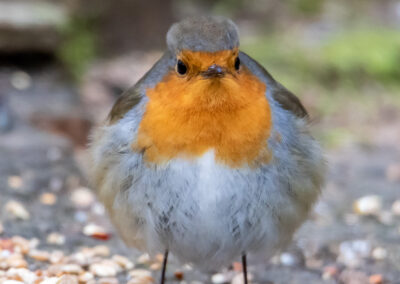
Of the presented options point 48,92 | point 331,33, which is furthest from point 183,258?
point 331,33

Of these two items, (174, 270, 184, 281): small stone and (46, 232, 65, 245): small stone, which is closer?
(174, 270, 184, 281): small stone

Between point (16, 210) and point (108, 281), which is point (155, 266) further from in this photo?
point (16, 210)

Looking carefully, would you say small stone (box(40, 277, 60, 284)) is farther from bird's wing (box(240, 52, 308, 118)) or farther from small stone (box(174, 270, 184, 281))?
bird's wing (box(240, 52, 308, 118))

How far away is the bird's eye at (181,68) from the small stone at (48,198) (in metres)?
1.61

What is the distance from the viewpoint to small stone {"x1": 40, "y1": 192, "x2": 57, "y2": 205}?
150 inches

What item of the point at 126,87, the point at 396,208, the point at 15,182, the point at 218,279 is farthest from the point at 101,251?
the point at 126,87

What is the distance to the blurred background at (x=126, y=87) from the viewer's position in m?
3.33

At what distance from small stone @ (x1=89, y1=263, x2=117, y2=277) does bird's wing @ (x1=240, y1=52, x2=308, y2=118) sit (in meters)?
1.08

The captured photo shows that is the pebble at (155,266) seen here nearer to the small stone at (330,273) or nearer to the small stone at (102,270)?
the small stone at (102,270)

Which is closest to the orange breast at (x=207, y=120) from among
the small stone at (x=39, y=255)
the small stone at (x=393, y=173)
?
the small stone at (x=39, y=255)

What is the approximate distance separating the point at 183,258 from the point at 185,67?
87 cm

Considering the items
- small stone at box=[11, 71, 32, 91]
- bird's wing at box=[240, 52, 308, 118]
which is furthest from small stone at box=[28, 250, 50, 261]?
small stone at box=[11, 71, 32, 91]

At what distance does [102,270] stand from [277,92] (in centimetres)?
111

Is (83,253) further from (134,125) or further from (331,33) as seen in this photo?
(331,33)
